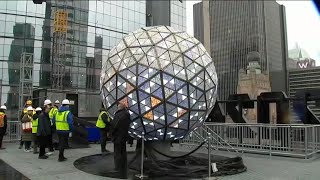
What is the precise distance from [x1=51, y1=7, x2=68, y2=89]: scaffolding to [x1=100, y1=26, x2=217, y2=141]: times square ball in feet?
130

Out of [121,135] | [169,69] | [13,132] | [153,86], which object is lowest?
[13,132]

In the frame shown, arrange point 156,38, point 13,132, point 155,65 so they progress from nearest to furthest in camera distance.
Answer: point 155,65 < point 156,38 < point 13,132

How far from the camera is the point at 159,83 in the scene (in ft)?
30.0

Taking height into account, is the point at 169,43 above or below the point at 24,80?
below

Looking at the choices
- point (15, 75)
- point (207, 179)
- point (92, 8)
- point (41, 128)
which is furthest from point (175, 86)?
point (92, 8)

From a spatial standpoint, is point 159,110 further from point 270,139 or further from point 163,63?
point 270,139

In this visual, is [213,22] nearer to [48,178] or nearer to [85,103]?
[85,103]

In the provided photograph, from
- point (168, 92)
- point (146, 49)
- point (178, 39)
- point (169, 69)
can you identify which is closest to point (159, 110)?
point (168, 92)

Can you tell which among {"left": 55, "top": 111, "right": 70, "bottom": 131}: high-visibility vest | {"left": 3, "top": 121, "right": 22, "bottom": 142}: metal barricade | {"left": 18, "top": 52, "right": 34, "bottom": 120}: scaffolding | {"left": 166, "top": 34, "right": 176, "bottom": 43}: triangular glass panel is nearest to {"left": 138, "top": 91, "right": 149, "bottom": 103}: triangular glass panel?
{"left": 166, "top": 34, "right": 176, "bottom": 43}: triangular glass panel

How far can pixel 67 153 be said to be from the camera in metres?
12.9

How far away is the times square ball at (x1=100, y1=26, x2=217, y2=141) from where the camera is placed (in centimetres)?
916

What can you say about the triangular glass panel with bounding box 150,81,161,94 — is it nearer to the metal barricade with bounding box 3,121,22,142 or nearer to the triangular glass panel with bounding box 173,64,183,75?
the triangular glass panel with bounding box 173,64,183,75

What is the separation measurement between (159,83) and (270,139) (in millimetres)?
5701

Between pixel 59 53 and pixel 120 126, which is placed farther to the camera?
pixel 59 53
